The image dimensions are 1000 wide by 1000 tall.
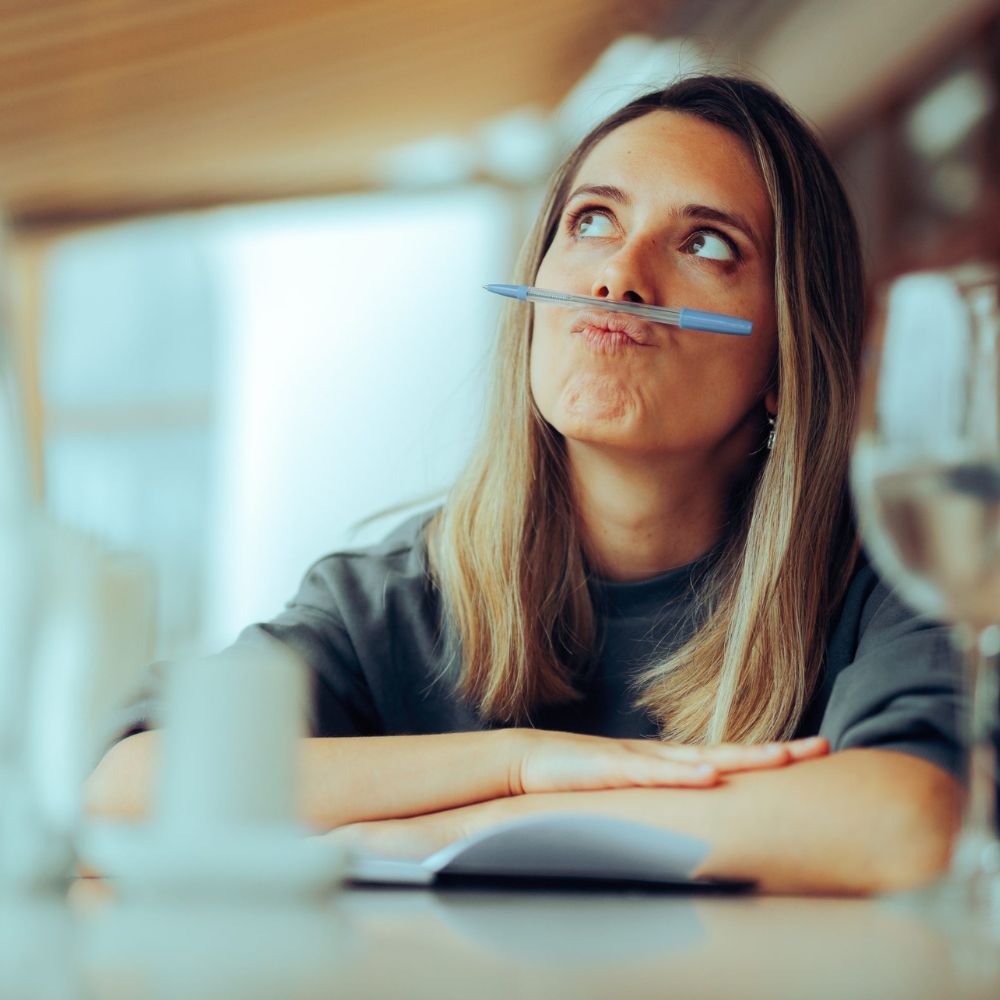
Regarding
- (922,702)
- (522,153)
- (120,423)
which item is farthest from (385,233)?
(922,702)

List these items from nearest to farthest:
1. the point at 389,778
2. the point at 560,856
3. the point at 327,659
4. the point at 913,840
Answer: the point at 560,856, the point at 913,840, the point at 389,778, the point at 327,659

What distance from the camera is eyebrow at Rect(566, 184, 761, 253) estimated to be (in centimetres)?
161

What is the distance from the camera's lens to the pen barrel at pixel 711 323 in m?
1.41

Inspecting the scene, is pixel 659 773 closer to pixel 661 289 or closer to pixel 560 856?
pixel 560 856

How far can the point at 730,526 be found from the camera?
1685 millimetres

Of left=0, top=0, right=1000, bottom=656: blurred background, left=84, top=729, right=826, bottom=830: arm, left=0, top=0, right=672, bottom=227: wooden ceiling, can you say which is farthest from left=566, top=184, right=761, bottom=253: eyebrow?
left=0, top=0, right=672, bottom=227: wooden ceiling

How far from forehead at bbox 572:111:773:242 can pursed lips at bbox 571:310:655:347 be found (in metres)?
0.18

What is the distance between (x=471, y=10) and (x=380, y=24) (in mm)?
330

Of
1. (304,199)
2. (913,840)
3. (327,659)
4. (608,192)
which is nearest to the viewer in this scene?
(913,840)

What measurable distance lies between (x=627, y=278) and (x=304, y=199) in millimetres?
5813

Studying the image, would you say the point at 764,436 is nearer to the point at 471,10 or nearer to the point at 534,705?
the point at 534,705

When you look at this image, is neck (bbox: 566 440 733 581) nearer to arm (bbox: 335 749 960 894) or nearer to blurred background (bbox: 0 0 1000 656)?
arm (bbox: 335 749 960 894)

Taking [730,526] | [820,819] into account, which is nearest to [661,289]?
[730,526]

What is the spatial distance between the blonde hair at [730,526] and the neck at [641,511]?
0.10ft
